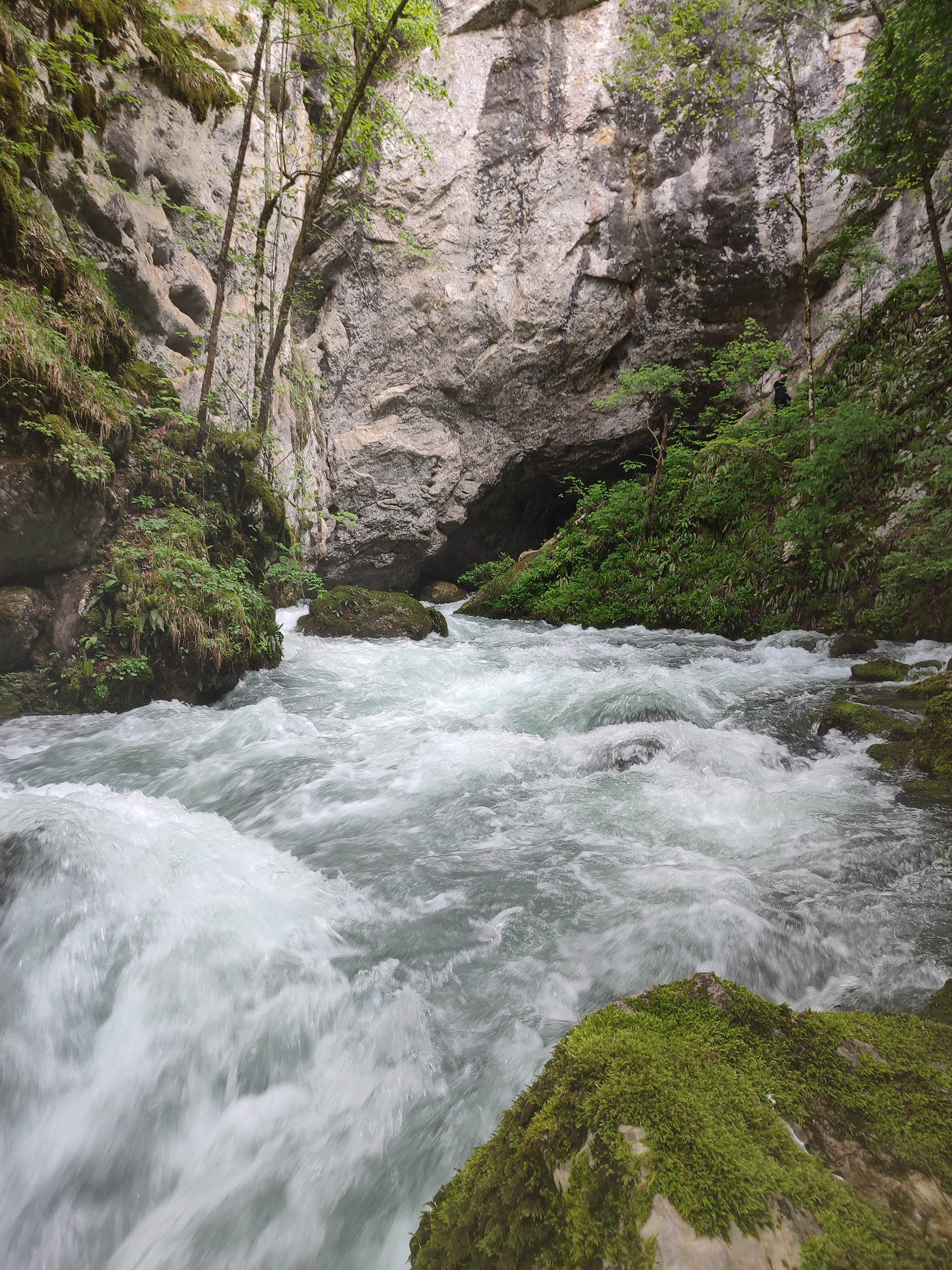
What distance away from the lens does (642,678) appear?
Answer: 6520 mm

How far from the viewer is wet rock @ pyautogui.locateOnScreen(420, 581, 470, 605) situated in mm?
17000

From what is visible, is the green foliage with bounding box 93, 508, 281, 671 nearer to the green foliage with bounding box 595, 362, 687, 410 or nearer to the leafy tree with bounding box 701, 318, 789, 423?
the green foliage with bounding box 595, 362, 687, 410

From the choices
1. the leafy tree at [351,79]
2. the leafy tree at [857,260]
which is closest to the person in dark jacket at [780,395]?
the leafy tree at [857,260]

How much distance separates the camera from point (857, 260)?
11031 mm

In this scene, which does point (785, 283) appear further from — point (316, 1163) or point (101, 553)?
point (316, 1163)

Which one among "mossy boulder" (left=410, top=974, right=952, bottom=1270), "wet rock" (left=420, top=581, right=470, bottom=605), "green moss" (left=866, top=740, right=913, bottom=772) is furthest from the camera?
"wet rock" (left=420, top=581, right=470, bottom=605)

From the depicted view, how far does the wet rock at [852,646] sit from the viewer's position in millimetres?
7355

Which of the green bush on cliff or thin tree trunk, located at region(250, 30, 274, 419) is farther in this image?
thin tree trunk, located at region(250, 30, 274, 419)

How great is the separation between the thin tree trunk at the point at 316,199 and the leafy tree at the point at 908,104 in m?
5.45

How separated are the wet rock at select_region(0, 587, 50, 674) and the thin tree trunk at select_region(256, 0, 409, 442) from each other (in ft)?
12.8

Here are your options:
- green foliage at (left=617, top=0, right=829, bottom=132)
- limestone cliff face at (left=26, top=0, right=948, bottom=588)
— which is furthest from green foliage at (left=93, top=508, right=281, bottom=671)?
green foliage at (left=617, top=0, right=829, bottom=132)

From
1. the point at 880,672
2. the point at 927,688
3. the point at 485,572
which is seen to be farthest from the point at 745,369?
the point at 927,688

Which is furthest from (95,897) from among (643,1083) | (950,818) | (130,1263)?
(950,818)

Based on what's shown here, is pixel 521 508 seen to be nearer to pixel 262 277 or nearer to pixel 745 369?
pixel 745 369
